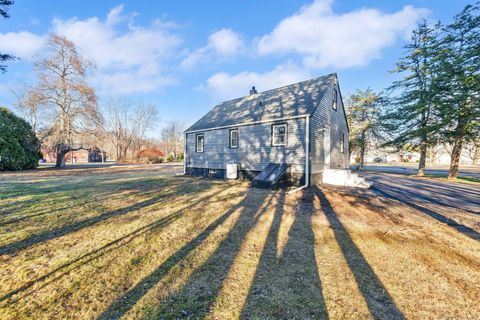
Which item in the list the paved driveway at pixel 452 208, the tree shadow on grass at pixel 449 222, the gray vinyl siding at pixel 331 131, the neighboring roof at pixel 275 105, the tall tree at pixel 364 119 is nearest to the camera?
the tree shadow on grass at pixel 449 222

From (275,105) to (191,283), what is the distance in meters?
11.3

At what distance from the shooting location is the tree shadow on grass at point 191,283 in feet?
7.09

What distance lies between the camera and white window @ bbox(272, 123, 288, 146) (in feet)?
35.4

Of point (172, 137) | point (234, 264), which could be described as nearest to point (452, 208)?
point (234, 264)

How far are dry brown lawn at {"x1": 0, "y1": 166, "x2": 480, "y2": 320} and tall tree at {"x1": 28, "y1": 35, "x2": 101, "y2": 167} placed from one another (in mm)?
17764

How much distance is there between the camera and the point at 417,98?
1652cm

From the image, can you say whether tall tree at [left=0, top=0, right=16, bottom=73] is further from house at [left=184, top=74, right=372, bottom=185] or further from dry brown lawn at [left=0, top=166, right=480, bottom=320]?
house at [left=184, top=74, right=372, bottom=185]

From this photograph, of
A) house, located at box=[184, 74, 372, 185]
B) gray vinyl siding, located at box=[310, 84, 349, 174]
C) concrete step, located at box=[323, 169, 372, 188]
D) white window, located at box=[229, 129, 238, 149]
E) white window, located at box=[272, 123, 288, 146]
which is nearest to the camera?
concrete step, located at box=[323, 169, 372, 188]

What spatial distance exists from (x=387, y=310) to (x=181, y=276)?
2.56 metres

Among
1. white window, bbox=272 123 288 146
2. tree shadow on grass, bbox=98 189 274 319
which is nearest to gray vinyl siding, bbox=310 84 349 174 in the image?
white window, bbox=272 123 288 146

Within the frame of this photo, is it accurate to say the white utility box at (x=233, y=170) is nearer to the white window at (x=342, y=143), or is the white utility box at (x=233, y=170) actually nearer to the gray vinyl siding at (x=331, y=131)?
the gray vinyl siding at (x=331, y=131)

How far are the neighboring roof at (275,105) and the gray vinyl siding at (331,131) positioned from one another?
0.55 meters

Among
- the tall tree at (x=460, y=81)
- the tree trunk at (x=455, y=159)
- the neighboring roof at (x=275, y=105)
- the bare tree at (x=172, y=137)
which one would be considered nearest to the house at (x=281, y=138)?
the neighboring roof at (x=275, y=105)

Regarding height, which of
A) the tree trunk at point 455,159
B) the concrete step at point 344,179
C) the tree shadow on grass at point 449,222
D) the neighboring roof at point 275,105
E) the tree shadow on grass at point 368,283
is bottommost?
the tree shadow on grass at point 368,283
